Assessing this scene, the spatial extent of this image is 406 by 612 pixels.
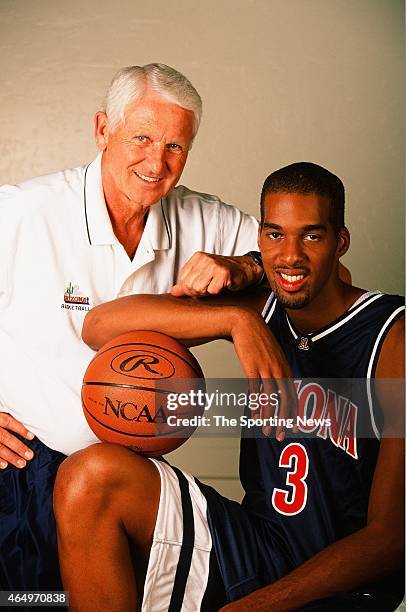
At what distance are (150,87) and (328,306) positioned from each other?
2.39ft

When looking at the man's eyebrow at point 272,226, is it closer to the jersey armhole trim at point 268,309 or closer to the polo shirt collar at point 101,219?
the jersey armhole trim at point 268,309

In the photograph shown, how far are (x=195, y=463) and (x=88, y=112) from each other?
107 cm

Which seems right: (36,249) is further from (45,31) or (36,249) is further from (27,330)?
(45,31)

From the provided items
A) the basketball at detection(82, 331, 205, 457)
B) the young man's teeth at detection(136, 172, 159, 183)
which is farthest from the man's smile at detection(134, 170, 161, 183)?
the basketball at detection(82, 331, 205, 457)

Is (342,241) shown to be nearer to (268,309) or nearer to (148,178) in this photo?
(268,309)

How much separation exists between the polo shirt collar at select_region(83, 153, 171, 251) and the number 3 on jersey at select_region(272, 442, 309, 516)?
2.19ft

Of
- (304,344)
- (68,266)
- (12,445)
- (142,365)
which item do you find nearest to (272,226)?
(304,344)

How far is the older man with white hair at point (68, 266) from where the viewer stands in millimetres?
2068

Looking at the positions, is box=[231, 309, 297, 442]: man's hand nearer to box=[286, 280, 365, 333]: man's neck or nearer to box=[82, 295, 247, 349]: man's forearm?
box=[82, 295, 247, 349]: man's forearm

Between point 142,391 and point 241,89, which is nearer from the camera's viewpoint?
point 142,391

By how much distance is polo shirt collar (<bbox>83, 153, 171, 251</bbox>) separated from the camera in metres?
2.21

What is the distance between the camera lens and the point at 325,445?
6.44 feet

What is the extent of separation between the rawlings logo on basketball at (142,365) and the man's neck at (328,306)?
37cm

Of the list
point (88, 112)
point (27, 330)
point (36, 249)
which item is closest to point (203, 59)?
point (88, 112)
